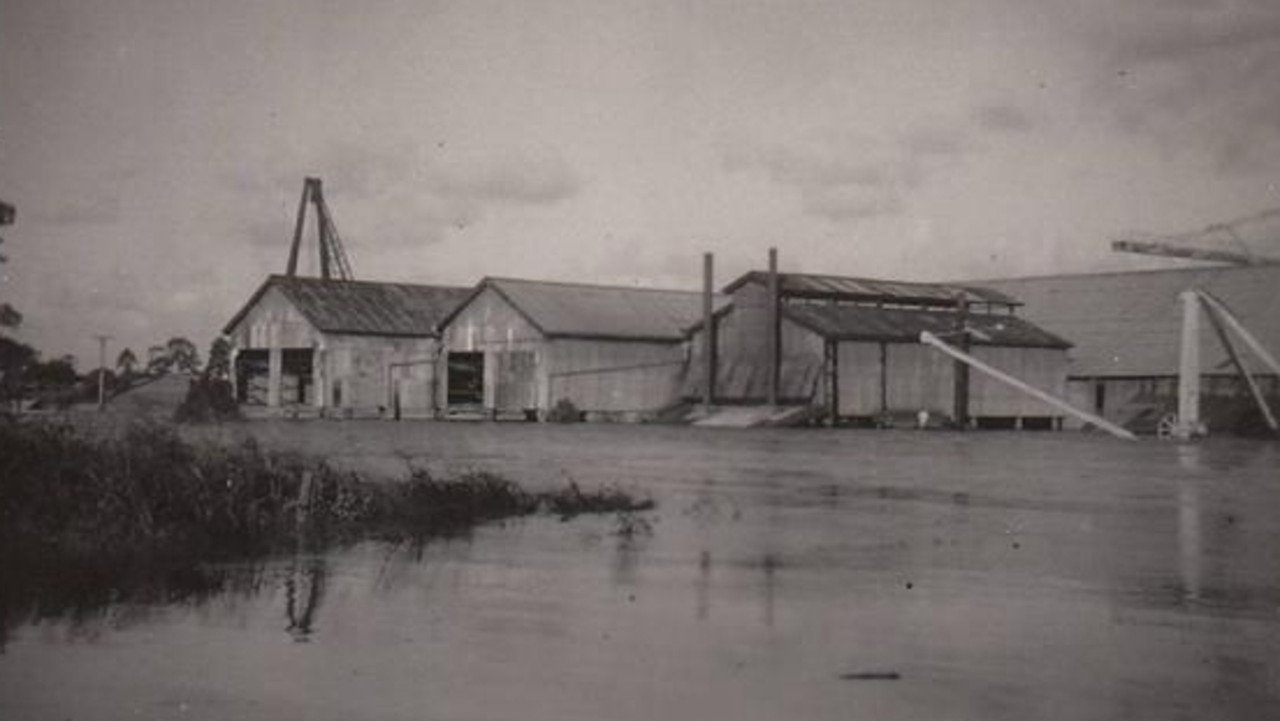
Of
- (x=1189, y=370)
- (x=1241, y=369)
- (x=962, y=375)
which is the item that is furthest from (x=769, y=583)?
(x=962, y=375)

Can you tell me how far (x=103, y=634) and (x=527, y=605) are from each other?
123 inches

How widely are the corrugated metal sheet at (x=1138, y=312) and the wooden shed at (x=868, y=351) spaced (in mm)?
1845

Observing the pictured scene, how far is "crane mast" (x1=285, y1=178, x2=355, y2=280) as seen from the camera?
198 feet

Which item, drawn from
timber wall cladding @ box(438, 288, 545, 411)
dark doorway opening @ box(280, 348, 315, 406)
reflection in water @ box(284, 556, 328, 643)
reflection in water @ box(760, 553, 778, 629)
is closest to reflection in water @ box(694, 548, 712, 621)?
reflection in water @ box(760, 553, 778, 629)

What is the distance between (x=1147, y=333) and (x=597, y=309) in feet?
65.2

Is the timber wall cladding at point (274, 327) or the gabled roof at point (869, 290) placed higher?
the gabled roof at point (869, 290)

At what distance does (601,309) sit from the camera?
56031mm

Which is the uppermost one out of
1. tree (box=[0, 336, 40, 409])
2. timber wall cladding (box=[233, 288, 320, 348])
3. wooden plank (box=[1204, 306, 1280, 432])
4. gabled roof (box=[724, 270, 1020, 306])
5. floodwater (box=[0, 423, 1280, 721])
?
gabled roof (box=[724, 270, 1020, 306])

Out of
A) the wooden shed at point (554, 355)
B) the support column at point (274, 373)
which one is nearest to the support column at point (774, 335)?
the wooden shed at point (554, 355)

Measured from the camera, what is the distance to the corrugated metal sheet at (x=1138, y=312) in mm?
48812

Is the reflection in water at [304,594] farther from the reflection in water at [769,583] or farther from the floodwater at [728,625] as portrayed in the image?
the reflection in water at [769,583]

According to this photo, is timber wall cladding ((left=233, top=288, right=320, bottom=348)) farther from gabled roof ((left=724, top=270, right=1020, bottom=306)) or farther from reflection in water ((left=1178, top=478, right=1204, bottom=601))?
reflection in water ((left=1178, top=478, right=1204, bottom=601))

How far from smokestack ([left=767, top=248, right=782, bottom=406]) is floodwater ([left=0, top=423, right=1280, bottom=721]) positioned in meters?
29.7

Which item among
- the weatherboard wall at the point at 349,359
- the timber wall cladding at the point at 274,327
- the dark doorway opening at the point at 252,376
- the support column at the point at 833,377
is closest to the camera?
the support column at the point at 833,377
